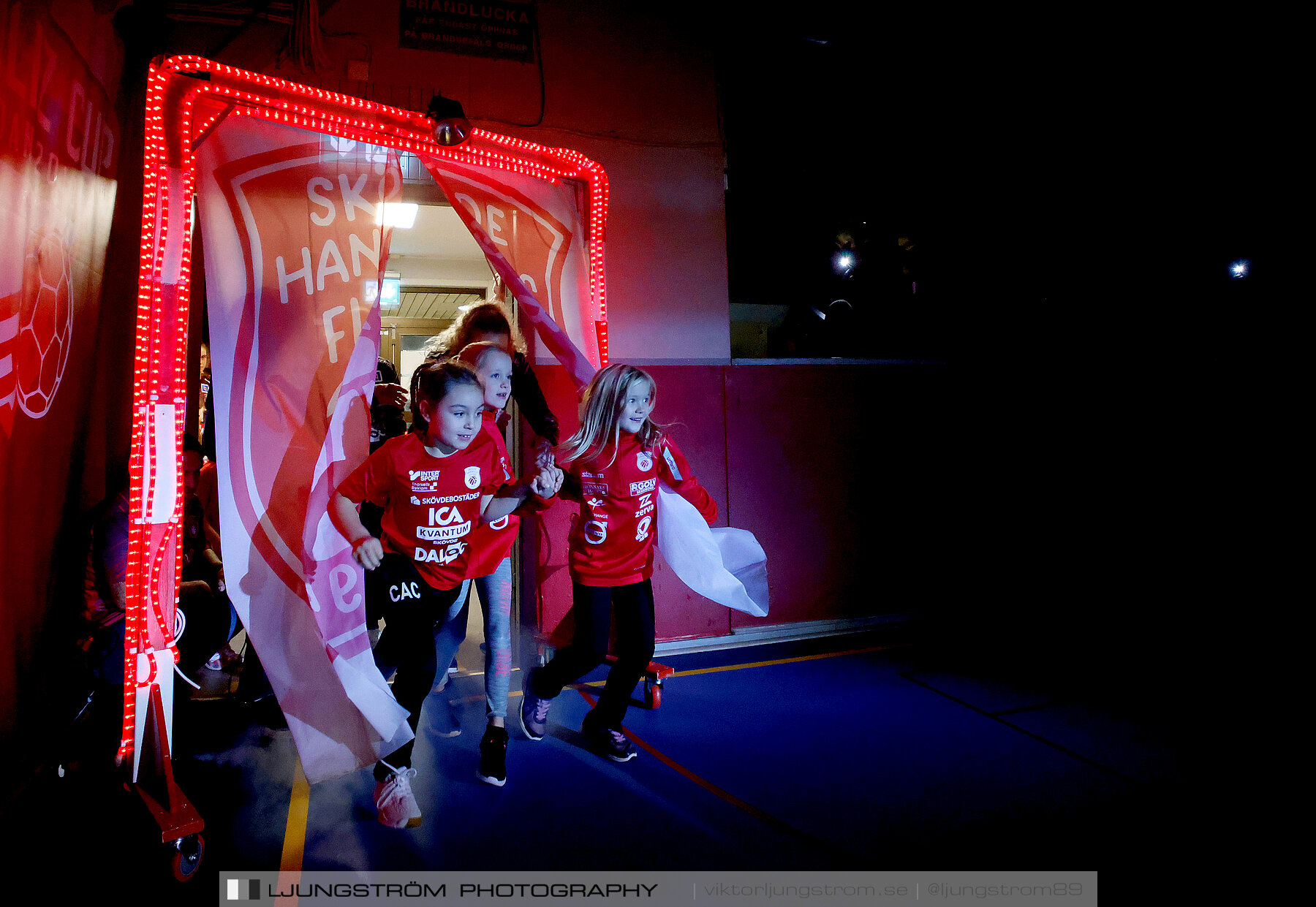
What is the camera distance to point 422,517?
2.39 m

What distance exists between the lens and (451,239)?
580cm

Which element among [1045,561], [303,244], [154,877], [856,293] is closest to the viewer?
[154,877]

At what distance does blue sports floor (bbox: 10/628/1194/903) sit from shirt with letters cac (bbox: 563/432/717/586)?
0.74 metres

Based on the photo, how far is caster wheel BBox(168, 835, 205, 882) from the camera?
1.88 m

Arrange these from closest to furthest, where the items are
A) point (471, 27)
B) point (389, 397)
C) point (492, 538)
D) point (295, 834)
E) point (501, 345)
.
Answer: point (295, 834) < point (492, 538) < point (501, 345) < point (389, 397) < point (471, 27)

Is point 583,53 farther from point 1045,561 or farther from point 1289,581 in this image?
point 1289,581

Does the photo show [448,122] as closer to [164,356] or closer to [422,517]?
[164,356]

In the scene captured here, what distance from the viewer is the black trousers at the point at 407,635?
2.27 metres

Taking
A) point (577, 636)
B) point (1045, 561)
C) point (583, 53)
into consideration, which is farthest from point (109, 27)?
point (1045, 561)

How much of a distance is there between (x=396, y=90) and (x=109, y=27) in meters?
1.13

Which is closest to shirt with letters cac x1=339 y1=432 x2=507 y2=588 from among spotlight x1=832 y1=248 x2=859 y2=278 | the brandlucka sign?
the brandlucka sign

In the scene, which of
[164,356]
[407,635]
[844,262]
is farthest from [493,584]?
[844,262]

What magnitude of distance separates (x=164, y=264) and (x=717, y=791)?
2.58 metres

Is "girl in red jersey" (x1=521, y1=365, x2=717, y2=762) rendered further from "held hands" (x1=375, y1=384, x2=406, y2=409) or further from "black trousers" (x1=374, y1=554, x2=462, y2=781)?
"held hands" (x1=375, y1=384, x2=406, y2=409)
